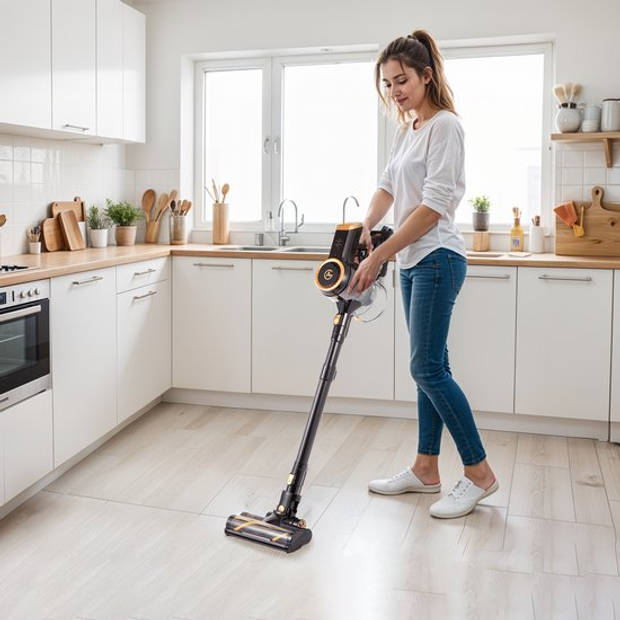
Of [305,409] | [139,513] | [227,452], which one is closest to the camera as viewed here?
[139,513]

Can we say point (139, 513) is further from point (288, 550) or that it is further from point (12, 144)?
point (12, 144)

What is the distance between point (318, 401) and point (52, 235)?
1.88 m

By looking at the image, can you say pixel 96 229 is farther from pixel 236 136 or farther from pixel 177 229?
pixel 236 136

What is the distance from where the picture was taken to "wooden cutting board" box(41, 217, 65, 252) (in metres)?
3.78

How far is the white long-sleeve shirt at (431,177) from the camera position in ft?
8.43

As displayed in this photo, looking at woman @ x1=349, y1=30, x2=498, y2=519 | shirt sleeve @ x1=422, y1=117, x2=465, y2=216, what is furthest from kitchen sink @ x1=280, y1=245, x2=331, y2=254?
shirt sleeve @ x1=422, y1=117, x2=465, y2=216

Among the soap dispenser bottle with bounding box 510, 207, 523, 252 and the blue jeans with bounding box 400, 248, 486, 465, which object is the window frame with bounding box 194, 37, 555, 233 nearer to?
the soap dispenser bottle with bounding box 510, 207, 523, 252

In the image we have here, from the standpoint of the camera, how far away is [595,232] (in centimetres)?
382

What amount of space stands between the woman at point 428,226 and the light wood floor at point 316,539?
266 mm

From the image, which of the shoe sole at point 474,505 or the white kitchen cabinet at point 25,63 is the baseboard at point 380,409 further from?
the white kitchen cabinet at point 25,63

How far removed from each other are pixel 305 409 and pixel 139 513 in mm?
1433

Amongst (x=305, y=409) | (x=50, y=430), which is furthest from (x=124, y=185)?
(x=50, y=430)

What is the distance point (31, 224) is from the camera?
148 inches

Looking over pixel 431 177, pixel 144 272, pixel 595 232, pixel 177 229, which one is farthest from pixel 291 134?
pixel 431 177
